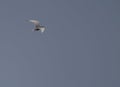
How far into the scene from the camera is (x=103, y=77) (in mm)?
4137

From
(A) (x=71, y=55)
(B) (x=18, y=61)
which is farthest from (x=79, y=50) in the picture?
(B) (x=18, y=61)

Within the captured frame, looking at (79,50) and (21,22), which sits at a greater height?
(21,22)

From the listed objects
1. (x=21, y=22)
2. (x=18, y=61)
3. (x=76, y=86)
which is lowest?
(x=76, y=86)

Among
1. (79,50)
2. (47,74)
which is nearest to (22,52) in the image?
(47,74)

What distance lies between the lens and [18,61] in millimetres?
4039

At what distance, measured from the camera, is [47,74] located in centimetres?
409

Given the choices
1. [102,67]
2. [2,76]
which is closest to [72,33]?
[102,67]

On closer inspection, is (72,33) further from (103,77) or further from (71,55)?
(103,77)

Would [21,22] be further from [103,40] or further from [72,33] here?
[103,40]

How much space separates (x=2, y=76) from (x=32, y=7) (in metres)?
0.83

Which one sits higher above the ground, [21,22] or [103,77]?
[21,22]

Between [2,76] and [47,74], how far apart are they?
19.4 inches

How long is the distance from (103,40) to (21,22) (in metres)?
0.94

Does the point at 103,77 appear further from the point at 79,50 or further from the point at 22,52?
the point at 22,52
